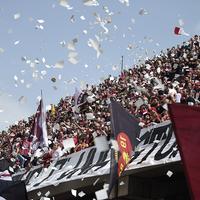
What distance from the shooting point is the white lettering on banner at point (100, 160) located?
30.5 ft

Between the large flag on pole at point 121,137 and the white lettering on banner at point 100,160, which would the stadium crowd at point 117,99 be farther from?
the large flag on pole at point 121,137

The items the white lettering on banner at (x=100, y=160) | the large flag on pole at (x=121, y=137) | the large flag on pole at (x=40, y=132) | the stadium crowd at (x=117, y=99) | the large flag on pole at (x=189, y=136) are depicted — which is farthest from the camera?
the large flag on pole at (x=40, y=132)

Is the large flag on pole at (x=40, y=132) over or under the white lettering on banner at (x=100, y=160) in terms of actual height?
over

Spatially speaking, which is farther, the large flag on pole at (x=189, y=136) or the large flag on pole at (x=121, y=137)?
the large flag on pole at (x=121, y=137)

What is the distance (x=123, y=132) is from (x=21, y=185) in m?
1.84

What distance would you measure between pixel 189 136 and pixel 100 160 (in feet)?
15.2

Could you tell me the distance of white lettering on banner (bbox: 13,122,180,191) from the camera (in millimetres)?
9305

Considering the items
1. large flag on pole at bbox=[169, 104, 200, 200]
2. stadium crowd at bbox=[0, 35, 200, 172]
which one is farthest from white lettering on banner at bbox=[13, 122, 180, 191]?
large flag on pole at bbox=[169, 104, 200, 200]

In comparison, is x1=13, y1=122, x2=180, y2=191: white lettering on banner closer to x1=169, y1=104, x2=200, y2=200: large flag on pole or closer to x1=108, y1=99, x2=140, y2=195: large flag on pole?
x1=108, y1=99, x2=140, y2=195: large flag on pole

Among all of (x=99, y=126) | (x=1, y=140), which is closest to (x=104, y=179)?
(x=99, y=126)

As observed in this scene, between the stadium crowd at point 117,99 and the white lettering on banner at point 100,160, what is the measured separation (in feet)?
1.80

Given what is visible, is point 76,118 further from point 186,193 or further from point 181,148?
point 181,148

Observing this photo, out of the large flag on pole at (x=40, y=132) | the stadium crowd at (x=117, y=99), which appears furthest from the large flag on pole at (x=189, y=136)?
the large flag on pole at (x=40, y=132)

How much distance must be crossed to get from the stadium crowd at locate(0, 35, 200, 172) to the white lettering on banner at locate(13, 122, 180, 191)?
55 cm
